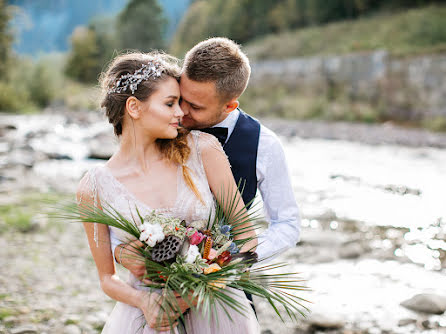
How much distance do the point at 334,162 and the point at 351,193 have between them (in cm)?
399

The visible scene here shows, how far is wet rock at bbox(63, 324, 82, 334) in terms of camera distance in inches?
157

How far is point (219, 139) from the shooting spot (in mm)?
2555

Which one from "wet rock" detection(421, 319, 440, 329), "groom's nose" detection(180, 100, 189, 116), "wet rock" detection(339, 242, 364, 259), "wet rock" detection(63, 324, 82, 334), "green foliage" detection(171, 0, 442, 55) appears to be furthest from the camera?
"green foliage" detection(171, 0, 442, 55)

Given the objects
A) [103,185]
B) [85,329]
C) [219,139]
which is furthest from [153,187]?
[85,329]

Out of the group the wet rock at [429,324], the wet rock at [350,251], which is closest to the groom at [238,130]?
→ the wet rock at [429,324]

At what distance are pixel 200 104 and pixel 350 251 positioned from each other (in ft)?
14.9

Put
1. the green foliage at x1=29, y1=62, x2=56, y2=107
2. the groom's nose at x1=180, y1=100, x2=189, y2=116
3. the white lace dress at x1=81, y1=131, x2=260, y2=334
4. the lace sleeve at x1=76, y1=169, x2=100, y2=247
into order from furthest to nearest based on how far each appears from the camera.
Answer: the green foliage at x1=29, y1=62, x2=56, y2=107
the groom's nose at x1=180, y1=100, x2=189, y2=116
the lace sleeve at x1=76, y1=169, x2=100, y2=247
the white lace dress at x1=81, y1=131, x2=260, y2=334

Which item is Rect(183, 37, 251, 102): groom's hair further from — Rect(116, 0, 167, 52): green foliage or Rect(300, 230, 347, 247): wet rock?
Rect(116, 0, 167, 52): green foliage

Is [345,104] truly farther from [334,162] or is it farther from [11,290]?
[11,290]

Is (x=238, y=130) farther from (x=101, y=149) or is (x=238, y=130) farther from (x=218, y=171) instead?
(x=101, y=149)

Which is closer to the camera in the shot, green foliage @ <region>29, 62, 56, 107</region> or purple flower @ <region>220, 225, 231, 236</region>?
purple flower @ <region>220, 225, 231, 236</region>

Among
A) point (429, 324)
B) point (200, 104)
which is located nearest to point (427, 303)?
point (429, 324)

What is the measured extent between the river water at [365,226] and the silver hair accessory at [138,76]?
9.66 ft

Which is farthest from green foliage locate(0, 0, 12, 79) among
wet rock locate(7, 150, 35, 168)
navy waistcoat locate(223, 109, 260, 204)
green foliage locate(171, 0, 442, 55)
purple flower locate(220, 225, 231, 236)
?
purple flower locate(220, 225, 231, 236)
